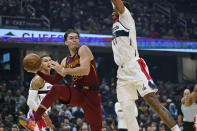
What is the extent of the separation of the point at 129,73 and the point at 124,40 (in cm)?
57

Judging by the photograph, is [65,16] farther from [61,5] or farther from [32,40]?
[32,40]

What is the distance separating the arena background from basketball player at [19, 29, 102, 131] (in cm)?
655

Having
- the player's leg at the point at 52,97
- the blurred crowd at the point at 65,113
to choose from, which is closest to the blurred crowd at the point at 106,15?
the blurred crowd at the point at 65,113

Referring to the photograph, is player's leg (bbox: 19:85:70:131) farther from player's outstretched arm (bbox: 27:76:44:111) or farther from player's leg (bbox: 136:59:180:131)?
player's outstretched arm (bbox: 27:76:44:111)

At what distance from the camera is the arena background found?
1480 centimetres

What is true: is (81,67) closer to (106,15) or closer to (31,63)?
(31,63)

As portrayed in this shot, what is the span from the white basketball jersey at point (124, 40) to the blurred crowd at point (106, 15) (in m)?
12.3

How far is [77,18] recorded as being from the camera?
1983 centimetres

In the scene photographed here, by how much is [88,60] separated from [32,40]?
12163mm

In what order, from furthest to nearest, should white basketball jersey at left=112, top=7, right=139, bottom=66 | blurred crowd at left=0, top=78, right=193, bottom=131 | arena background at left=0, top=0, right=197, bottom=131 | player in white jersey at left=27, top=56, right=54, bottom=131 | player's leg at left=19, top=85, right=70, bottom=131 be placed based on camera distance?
arena background at left=0, top=0, right=197, bottom=131, blurred crowd at left=0, top=78, right=193, bottom=131, player in white jersey at left=27, top=56, right=54, bottom=131, white basketball jersey at left=112, top=7, right=139, bottom=66, player's leg at left=19, top=85, right=70, bottom=131

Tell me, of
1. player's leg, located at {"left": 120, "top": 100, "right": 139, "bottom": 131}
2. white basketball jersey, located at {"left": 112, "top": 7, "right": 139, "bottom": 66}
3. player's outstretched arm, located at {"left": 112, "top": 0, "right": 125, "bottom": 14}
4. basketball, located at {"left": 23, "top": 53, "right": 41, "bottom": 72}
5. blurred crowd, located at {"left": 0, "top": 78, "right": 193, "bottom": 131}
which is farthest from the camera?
blurred crowd, located at {"left": 0, "top": 78, "right": 193, "bottom": 131}

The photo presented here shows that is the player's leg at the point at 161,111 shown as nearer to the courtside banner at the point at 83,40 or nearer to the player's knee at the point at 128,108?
the player's knee at the point at 128,108

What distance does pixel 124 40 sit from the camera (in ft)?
19.6

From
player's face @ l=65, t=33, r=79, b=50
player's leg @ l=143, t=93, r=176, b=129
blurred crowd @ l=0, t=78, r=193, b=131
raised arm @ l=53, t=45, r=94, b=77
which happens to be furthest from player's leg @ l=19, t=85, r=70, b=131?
blurred crowd @ l=0, t=78, r=193, b=131
